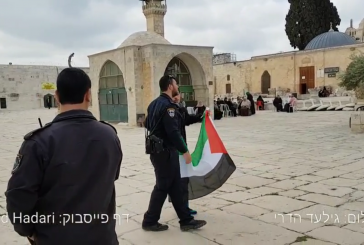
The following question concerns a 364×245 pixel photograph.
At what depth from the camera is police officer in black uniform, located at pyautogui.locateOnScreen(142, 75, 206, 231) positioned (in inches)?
150

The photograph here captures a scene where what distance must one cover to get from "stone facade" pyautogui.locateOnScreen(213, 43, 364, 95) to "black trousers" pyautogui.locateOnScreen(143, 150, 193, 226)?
2849 centimetres

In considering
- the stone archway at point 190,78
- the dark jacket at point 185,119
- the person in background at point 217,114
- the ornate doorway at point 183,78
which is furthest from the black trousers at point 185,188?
the person in background at point 217,114

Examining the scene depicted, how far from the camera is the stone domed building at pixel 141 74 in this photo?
17.5m

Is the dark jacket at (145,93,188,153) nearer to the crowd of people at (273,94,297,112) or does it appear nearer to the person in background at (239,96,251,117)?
the person in background at (239,96,251,117)

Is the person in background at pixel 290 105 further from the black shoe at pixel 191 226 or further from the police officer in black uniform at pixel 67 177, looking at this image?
the police officer in black uniform at pixel 67 177

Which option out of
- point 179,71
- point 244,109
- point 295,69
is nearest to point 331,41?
point 295,69

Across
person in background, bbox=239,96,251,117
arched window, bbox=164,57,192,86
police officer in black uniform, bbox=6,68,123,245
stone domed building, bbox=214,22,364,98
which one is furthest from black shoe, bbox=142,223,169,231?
stone domed building, bbox=214,22,364,98

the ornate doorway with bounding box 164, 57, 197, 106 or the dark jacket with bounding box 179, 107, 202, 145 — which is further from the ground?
the ornate doorway with bounding box 164, 57, 197, 106

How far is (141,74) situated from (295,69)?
23269mm

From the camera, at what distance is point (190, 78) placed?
19.9 metres

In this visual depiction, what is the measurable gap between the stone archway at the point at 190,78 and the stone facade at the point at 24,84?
2668cm

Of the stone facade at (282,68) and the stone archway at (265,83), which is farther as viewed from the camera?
the stone archway at (265,83)

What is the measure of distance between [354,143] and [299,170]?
12.4 feet

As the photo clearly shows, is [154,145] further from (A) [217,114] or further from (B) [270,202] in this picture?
(A) [217,114]
